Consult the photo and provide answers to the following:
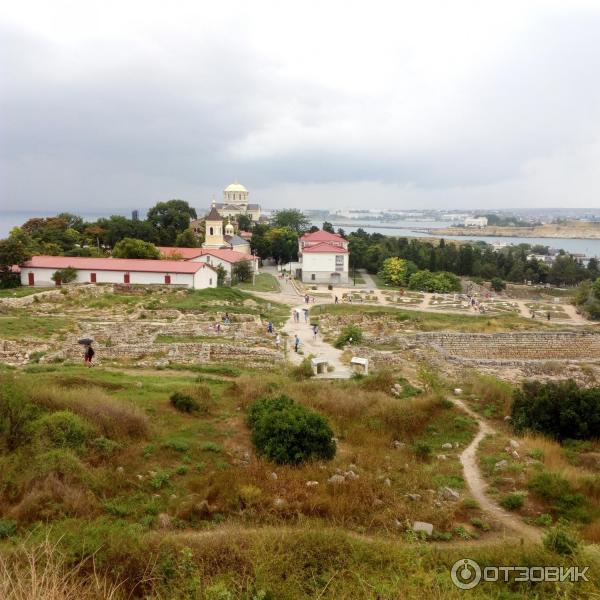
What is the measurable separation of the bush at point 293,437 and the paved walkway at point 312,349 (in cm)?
698

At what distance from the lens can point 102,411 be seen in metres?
10.5

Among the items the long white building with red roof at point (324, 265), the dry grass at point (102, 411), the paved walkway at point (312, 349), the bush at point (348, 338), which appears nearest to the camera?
the dry grass at point (102, 411)

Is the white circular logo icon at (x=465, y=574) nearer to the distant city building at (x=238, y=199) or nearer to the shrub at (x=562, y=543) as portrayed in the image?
the shrub at (x=562, y=543)

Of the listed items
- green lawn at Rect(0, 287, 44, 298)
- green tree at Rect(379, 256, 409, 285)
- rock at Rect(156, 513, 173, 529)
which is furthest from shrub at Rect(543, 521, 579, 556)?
Result: green tree at Rect(379, 256, 409, 285)

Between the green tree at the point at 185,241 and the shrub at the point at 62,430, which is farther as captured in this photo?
the green tree at the point at 185,241

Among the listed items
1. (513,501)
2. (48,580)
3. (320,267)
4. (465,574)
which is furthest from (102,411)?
(320,267)

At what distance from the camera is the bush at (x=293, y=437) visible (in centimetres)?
965

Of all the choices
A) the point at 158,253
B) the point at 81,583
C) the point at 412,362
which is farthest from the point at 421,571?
the point at 158,253

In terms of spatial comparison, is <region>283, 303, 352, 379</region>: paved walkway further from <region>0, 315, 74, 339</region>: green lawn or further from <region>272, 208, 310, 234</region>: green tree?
<region>272, 208, 310, 234</region>: green tree

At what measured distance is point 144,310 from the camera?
94.5 ft

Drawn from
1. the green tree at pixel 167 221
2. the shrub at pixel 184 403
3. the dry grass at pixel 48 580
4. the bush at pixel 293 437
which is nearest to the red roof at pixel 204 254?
the green tree at pixel 167 221

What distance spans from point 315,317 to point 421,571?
998 inches

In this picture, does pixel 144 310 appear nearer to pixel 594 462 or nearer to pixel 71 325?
pixel 71 325

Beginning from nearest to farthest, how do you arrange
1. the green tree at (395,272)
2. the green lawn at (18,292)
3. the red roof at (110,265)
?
the green lawn at (18,292), the red roof at (110,265), the green tree at (395,272)
